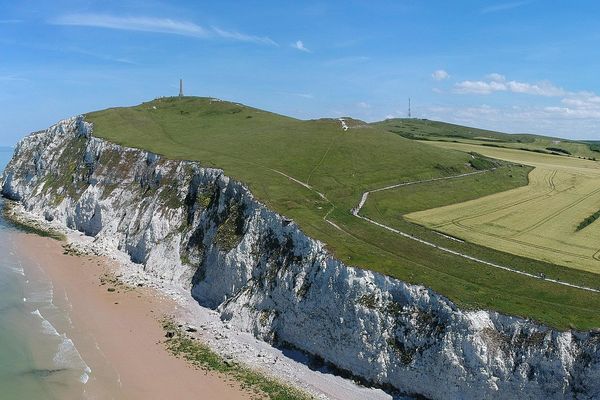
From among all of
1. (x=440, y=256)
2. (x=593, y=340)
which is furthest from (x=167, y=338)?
(x=593, y=340)

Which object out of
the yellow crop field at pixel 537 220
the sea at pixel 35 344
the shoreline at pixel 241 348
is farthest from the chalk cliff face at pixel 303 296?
the yellow crop field at pixel 537 220

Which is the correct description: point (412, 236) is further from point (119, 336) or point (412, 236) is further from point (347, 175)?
point (119, 336)

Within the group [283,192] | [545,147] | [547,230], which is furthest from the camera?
[545,147]

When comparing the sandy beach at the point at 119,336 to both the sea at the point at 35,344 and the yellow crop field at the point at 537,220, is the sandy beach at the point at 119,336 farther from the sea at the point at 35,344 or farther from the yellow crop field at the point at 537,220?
the yellow crop field at the point at 537,220

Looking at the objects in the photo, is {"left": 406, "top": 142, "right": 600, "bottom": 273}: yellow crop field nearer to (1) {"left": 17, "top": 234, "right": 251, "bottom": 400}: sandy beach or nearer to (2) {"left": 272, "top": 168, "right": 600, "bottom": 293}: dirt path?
(2) {"left": 272, "top": 168, "right": 600, "bottom": 293}: dirt path

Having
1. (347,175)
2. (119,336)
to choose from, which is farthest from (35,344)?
(347,175)

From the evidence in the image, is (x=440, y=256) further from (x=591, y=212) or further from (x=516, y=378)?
(x=591, y=212)

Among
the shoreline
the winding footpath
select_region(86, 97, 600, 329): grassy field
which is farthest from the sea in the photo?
the winding footpath
